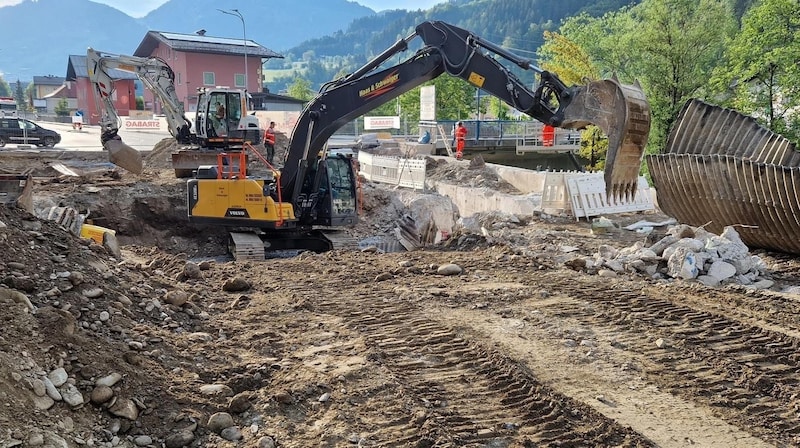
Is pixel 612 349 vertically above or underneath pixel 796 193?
underneath

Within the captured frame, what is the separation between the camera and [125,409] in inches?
152

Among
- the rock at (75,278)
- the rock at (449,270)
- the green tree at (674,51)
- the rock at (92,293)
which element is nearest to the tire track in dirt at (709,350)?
the rock at (449,270)

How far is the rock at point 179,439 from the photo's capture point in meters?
3.79

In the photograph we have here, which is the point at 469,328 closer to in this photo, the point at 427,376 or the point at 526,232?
the point at 427,376

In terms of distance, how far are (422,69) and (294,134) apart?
2.63 meters

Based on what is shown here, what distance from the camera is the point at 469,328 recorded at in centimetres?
601

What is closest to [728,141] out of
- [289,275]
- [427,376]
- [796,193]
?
[796,193]

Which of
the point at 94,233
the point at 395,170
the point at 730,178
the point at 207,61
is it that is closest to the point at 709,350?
the point at 730,178

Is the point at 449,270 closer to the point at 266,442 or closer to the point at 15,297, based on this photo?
the point at 266,442

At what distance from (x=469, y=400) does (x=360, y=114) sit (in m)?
6.45

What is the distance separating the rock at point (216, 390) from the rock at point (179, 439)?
1.70 feet

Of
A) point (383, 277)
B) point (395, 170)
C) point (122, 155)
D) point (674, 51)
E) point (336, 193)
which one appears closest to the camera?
point (383, 277)

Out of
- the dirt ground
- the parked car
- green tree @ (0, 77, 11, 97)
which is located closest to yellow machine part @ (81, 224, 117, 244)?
the dirt ground

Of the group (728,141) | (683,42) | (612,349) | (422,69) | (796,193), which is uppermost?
(683,42)
